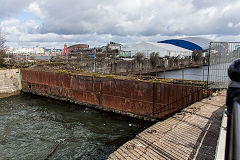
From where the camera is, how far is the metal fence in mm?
9773

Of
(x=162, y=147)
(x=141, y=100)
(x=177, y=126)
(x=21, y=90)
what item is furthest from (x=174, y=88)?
(x=21, y=90)

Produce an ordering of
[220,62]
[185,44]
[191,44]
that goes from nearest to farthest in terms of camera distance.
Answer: [220,62], [191,44], [185,44]

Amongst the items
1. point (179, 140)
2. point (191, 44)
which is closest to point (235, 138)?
point (179, 140)

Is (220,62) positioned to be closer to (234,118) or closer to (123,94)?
(123,94)

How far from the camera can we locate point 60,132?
12.2 m

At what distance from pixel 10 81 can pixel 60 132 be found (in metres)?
17.1

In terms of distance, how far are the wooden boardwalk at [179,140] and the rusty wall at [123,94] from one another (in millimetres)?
3902

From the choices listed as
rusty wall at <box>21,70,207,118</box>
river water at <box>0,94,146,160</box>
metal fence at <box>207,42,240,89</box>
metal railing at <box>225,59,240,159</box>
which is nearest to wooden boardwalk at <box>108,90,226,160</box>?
metal fence at <box>207,42,240,89</box>

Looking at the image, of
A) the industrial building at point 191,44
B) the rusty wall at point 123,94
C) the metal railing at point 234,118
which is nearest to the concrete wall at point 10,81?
the rusty wall at point 123,94

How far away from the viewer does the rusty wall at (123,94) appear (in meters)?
12.4

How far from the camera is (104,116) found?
15.1m

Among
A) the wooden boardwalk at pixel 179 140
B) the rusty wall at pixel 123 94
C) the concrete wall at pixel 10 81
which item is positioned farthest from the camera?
the concrete wall at pixel 10 81

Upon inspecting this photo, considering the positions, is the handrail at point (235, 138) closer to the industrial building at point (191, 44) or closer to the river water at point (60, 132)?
the river water at point (60, 132)

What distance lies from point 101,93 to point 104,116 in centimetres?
228
